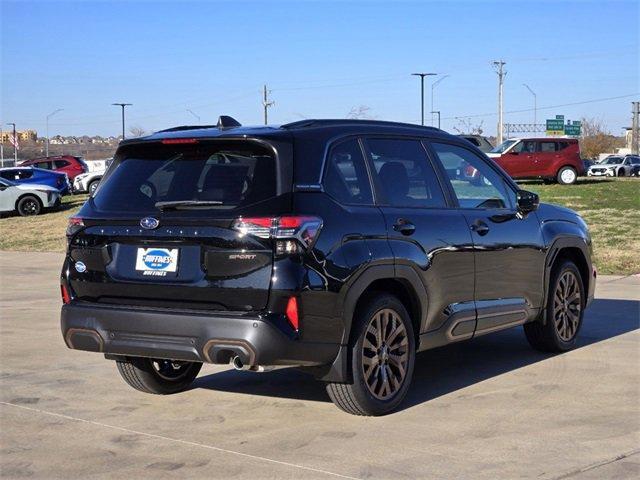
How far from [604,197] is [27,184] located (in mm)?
17253

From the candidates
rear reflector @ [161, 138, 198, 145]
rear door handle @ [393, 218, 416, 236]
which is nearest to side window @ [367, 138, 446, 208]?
rear door handle @ [393, 218, 416, 236]

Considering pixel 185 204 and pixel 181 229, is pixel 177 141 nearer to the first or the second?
pixel 185 204

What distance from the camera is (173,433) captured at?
6.04m

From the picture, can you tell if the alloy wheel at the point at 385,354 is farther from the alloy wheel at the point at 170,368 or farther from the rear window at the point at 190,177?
the alloy wheel at the point at 170,368

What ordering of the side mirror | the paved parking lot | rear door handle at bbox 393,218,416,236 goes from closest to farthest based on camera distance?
1. the paved parking lot
2. rear door handle at bbox 393,218,416,236
3. the side mirror

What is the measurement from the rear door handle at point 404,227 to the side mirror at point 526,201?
1.65 meters

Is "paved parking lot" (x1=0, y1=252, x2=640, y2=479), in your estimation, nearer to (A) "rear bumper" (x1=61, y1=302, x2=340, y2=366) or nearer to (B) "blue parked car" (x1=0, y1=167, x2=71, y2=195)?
(A) "rear bumper" (x1=61, y1=302, x2=340, y2=366)

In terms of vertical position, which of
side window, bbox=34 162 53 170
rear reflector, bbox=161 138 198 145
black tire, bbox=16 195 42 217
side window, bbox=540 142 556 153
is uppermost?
side window, bbox=540 142 556 153

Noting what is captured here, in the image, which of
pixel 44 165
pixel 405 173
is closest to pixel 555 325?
pixel 405 173

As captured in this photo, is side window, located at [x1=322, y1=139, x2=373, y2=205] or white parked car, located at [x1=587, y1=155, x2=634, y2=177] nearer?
side window, located at [x1=322, y1=139, x2=373, y2=205]

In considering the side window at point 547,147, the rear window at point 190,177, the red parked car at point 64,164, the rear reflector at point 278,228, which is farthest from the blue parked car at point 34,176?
the rear reflector at point 278,228

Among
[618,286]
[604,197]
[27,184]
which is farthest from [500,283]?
[27,184]

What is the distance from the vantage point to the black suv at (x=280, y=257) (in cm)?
570

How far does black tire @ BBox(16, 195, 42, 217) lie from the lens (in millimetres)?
29906
